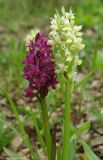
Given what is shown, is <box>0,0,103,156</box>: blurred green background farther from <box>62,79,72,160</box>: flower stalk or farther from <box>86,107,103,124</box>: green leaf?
<box>62,79,72,160</box>: flower stalk

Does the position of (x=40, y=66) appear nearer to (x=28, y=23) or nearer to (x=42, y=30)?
(x=42, y=30)

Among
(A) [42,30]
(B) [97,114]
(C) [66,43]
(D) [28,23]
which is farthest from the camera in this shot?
(D) [28,23]

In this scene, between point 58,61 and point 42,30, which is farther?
point 42,30

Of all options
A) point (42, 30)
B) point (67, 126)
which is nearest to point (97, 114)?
point (67, 126)

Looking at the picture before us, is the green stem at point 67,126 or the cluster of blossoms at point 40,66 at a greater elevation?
the cluster of blossoms at point 40,66

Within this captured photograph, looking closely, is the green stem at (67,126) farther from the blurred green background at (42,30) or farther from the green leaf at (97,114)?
the green leaf at (97,114)

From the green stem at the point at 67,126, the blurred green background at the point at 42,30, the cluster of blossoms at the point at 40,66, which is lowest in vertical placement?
the green stem at the point at 67,126

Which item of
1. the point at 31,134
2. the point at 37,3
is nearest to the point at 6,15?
the point at 37,3

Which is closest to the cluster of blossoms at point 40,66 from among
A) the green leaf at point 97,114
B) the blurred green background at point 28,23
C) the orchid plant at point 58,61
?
the orchid plant at point 58,61

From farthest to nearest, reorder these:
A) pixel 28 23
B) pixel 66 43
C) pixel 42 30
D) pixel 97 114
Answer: pixel 28 23 → pixel 42 30 → pixel 97 114 → pixel 66 43
